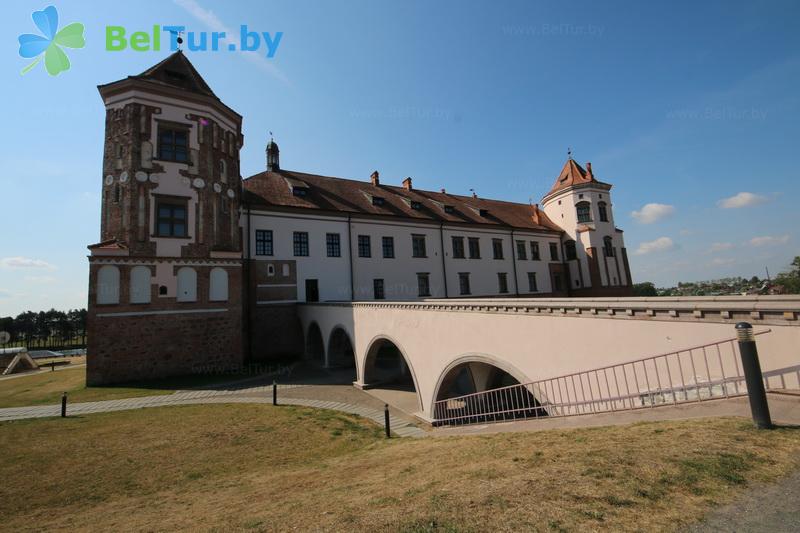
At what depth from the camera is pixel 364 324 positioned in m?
15.9

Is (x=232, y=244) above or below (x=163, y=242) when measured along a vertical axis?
above

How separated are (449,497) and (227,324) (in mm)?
18015

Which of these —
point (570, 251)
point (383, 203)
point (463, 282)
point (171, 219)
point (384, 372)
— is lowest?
point (384, 372)

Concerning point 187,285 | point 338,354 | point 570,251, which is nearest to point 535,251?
point 570,251

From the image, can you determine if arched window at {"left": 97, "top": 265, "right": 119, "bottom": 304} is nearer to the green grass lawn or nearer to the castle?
the castle

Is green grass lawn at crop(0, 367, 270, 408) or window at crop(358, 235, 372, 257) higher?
window at crop(358, 235, 372, 257)

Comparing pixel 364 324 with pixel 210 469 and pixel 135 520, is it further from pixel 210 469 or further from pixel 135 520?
pixel 135 520

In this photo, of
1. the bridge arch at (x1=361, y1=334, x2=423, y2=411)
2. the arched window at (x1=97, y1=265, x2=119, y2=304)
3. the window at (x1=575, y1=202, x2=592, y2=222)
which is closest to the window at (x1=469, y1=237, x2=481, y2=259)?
the window at (x1=575, y1=202, x2=592, y2=222)

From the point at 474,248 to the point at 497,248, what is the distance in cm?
287

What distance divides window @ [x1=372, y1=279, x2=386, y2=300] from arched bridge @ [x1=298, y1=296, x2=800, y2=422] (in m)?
13.1

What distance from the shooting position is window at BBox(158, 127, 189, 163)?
18422 mm

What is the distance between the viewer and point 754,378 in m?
3.95

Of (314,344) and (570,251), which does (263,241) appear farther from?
(570,251)

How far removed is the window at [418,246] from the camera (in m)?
28.9
